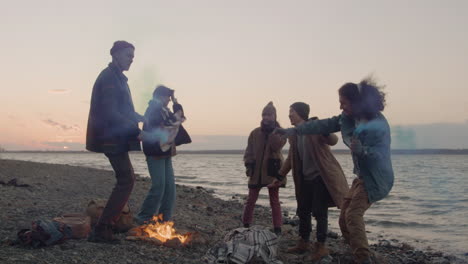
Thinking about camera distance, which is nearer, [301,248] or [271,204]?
[301,248]

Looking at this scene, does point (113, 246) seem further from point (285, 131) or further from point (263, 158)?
point (263, 158)

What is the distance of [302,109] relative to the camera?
21.2 ft

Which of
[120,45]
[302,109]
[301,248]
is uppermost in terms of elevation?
[120,45]

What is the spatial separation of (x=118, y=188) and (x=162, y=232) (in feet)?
3.06

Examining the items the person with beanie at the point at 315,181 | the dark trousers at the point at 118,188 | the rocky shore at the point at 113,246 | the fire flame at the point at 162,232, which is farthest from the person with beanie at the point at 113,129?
the person with beanie at the point at 315,181

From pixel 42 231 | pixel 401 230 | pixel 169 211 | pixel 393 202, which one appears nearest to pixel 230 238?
pixel 169 211

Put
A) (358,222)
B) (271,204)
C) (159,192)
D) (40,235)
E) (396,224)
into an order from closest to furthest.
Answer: (40,235), (358,222), (159,192), (271,204), (396,224)

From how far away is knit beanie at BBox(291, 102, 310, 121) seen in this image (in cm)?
646

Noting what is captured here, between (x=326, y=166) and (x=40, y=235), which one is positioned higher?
(x=326, y=166)

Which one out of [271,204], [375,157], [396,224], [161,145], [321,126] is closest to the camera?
[375,157]

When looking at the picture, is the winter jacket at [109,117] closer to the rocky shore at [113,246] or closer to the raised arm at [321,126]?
the rocky shore at [113,246]

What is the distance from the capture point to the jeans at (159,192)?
6.14 meters

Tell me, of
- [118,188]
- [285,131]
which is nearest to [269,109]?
[285,131]

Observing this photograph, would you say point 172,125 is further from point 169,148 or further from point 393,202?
point 393,202
